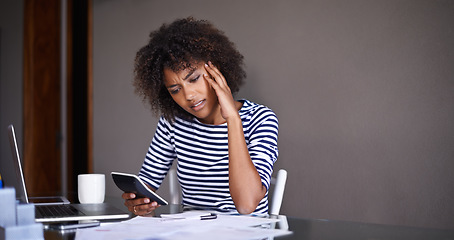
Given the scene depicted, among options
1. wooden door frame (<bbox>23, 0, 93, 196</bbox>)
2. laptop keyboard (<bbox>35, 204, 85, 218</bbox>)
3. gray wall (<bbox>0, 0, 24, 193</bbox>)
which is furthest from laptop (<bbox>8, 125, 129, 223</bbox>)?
gray wall (<bbox>0, 0, 24, 193</bbox>)

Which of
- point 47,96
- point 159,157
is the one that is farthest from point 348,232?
point 47,96

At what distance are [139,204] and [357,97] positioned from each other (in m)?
0.88

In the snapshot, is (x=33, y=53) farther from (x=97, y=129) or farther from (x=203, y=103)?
(x=203, y=103)

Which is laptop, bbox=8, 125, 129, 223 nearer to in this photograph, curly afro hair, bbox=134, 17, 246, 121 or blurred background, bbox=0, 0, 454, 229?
curly afro hair, bbox=134, 17, 246, 121

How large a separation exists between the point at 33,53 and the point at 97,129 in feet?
3.07

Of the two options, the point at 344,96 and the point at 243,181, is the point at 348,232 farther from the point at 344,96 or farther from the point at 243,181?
the point at 344,96

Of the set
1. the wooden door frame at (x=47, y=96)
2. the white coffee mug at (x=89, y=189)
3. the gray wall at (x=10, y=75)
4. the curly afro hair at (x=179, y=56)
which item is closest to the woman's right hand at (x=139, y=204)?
the white coffee mug at (x=89, y=189)

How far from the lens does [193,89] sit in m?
1.48

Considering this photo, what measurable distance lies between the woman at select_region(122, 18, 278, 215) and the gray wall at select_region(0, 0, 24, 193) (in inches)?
91.9

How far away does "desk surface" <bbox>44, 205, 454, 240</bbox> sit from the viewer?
836mm

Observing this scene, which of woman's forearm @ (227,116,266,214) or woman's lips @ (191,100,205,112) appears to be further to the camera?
woman's lips @ (191,100,205,112)

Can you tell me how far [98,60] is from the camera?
3.04m

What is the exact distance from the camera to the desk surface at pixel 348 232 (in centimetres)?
84

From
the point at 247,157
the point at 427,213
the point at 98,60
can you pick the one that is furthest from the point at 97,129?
the point at 427,213
